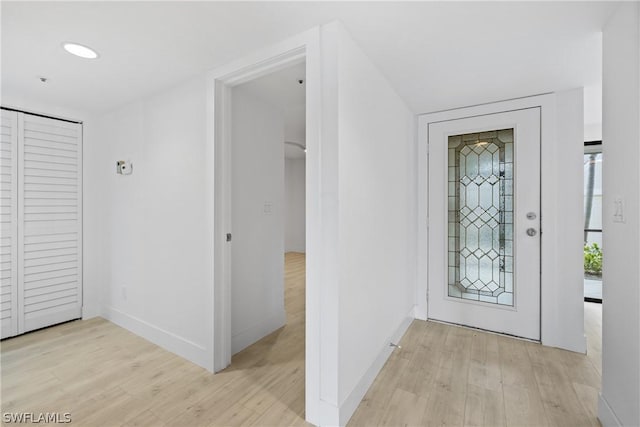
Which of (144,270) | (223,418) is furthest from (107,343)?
(223,418)

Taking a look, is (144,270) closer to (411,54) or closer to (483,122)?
(411,54)

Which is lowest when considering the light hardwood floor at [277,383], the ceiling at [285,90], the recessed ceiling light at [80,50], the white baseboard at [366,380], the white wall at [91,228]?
the light hardwood floor at [277,383]

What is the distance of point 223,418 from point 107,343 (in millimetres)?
1594

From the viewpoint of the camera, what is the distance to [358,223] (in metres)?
1.81

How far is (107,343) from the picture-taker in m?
2.56

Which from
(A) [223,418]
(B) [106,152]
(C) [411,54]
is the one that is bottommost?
(A) [223,418]

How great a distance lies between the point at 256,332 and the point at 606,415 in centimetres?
233

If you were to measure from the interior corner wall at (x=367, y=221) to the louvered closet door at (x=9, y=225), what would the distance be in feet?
10.1

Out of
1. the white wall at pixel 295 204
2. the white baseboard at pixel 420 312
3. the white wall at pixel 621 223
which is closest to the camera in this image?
the white wall at pixel 621 223

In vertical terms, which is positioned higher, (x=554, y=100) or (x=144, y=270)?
(x=554, y=100)

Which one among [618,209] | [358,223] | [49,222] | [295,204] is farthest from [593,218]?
[49,222]

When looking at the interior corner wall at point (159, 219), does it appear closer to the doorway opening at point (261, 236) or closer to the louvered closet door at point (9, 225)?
the doorway opening at point (261, 236)

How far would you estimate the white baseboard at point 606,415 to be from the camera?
1449mm

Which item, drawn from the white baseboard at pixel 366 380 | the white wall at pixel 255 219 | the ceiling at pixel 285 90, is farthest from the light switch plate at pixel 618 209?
the white wall at pixel 255 219
